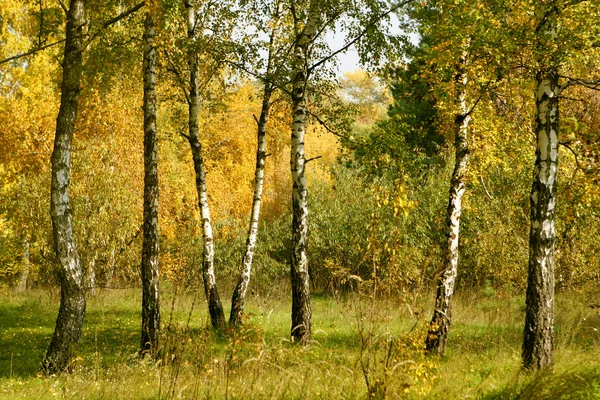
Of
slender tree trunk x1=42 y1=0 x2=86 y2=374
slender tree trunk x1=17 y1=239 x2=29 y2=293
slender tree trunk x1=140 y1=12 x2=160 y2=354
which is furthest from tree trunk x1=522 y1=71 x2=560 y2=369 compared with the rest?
slender tree trunk x1=17 y1=239 x2=29 y2=293

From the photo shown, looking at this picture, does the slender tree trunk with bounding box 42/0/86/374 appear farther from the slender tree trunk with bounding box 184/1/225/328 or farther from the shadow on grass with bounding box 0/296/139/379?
the slender tree trunk with bounding box 184/1/225/328

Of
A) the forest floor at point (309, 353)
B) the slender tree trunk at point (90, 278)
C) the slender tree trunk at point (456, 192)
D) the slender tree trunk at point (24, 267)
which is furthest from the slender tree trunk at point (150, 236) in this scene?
the slender tree trunk at point (24, 267)

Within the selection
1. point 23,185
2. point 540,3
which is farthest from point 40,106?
point 540,3

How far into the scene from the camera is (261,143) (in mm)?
15625

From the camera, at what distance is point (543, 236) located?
26.9 feet

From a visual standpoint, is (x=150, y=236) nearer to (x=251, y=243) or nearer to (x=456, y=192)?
(x=251, y=243)

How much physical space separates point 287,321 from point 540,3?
11.2 meters

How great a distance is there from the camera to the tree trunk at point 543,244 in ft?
26.7

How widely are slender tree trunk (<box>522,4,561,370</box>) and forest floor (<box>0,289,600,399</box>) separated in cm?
27

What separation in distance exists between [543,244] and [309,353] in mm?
4398

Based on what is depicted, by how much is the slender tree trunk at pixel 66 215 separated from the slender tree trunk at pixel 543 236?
24.9 ft

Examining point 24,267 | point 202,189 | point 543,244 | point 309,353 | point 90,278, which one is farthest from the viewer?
point 90,278

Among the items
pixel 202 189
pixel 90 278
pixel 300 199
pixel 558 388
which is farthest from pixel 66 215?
pixel 90 278

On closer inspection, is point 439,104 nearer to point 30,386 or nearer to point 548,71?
point 548,71
